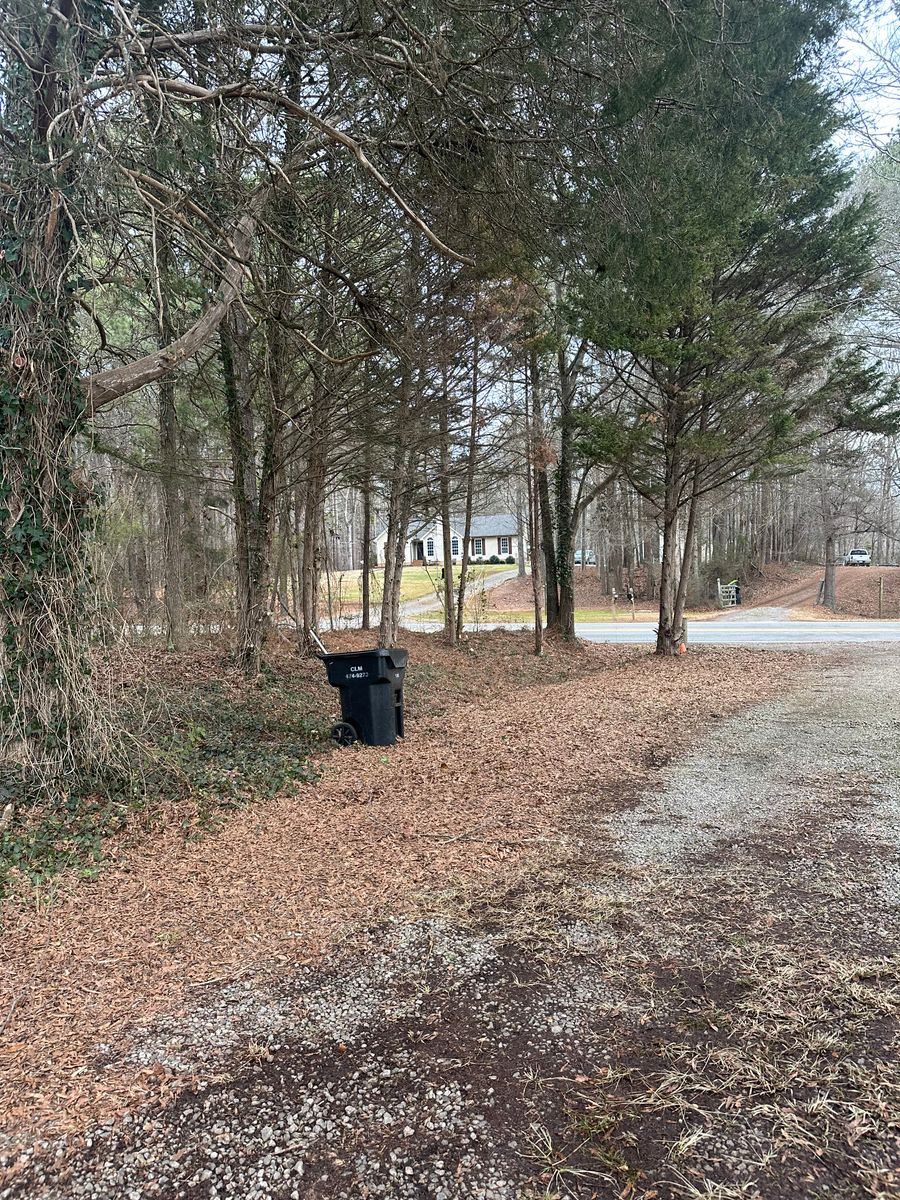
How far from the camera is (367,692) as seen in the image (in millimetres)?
6258

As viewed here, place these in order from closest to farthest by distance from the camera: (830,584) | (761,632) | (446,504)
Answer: (446,504)
(761,632)
(830,584)

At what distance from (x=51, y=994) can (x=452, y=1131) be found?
1727 mm

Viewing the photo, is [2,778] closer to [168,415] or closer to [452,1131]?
[452,1131]

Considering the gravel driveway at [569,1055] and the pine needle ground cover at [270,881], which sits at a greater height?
the gravel driveway at [569,1055]

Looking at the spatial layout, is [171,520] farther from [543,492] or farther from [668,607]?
[668,607]

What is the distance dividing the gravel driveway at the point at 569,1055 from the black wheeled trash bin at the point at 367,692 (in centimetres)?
299

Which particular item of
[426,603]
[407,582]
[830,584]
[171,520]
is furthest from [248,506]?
[407,582]

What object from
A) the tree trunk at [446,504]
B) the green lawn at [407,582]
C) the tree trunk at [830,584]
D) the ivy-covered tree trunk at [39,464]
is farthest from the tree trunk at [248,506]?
the tree trunk at [830,584]

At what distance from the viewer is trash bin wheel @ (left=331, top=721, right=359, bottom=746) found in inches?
247

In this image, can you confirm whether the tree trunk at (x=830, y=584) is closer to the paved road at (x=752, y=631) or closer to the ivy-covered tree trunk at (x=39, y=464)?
the paved road at (x=752, y=631)

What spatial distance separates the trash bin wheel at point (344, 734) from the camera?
247 inches

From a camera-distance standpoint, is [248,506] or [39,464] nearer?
[39,464]

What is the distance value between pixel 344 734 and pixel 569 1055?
14.4ft

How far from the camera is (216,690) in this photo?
7.50m
